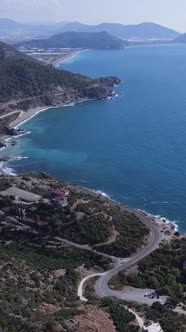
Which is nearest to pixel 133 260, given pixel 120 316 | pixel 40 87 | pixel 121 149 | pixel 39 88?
pixel 120 316

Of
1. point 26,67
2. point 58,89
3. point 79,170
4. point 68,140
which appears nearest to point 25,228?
point 79,170

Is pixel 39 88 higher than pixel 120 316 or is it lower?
higher

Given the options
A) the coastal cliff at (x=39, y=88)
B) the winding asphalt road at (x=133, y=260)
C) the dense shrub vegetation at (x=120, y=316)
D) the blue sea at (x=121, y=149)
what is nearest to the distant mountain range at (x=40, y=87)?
the coastal cliff at (x=39, y=88)

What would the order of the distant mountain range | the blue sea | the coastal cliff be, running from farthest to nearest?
the distant mountain range, the coastal cliff, the blue sea

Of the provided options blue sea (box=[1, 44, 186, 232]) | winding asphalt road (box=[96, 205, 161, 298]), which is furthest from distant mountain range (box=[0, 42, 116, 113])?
winding asphalt road (box=[96, 205, 161, 298])

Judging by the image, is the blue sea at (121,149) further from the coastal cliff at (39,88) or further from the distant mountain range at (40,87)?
the distant mountain range at (40,87)

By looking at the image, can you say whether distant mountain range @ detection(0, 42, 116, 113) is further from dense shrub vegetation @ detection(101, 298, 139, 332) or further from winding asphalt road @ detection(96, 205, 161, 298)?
dense shrub vegetation @ detection(101, 298, 139, 332)

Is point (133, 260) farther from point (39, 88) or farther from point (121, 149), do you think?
point (39, 88)
